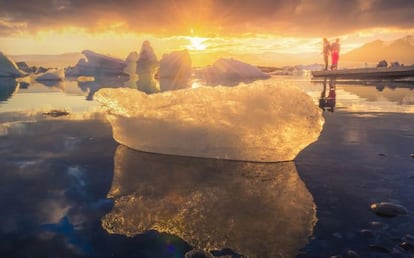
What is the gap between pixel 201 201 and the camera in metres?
3.61

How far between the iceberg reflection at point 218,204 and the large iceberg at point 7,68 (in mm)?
52779

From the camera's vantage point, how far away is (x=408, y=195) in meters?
3.69

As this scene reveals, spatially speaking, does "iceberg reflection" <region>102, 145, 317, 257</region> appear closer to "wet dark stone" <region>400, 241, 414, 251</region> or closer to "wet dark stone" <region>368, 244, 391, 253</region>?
"wet dark stone" <region>368, 244, 391, 253</region>

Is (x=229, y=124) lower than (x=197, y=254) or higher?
higher

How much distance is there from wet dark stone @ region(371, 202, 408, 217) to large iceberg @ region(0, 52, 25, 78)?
55.5m

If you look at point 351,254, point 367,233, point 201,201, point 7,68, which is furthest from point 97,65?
point 351,254

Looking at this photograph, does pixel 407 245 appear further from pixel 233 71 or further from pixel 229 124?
pixel 233 71

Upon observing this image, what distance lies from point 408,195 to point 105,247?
3140mm

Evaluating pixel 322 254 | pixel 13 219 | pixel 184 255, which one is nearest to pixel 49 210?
pixel 13 219

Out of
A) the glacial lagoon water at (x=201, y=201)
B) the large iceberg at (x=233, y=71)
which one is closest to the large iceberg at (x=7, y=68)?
the large iceberg at (x=233, y=71)

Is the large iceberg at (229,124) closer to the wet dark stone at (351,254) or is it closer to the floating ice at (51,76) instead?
the wet dark stone at (351,254)

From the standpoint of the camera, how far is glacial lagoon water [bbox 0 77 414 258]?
2.71 meters

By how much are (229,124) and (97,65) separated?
51.7m

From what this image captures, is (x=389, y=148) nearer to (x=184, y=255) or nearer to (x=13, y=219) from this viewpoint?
(x=184, y=255)
